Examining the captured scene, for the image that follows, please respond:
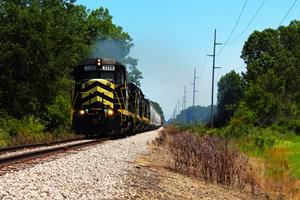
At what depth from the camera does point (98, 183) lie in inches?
391

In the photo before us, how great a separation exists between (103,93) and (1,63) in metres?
9.51

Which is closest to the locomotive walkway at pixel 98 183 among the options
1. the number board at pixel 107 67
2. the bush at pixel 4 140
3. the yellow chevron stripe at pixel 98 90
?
the bush at pixel 4 140

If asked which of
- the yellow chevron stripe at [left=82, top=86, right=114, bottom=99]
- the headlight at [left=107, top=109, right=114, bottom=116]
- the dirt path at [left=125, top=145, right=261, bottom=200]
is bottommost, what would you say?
the dirt path at [left=125, top=145, right=261, bottom=200]

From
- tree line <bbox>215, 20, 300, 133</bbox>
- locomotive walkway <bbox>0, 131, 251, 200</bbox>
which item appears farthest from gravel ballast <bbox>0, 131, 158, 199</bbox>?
tree line <bbox>215, 20, 300, 133</bbox>

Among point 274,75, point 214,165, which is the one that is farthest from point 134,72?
point 214,165

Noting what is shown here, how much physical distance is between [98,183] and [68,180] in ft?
1.94

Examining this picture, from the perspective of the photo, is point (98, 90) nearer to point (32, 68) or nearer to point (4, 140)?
point (4, 140)

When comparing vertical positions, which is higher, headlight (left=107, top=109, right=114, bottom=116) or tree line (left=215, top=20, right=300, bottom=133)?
tree line (left=215, top=20, right=300, bottom=133)

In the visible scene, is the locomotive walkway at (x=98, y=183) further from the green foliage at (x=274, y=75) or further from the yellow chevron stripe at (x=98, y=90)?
the green foliage at (x=274, y=75)

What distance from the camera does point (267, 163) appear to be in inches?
732

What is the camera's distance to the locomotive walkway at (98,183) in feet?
28.3

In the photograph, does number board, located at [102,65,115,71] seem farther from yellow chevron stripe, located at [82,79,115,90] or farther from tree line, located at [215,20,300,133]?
tree line, located at [215,20,300,133]

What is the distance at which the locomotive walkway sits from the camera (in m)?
8.64

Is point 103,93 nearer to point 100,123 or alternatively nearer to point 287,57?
point 100,123
